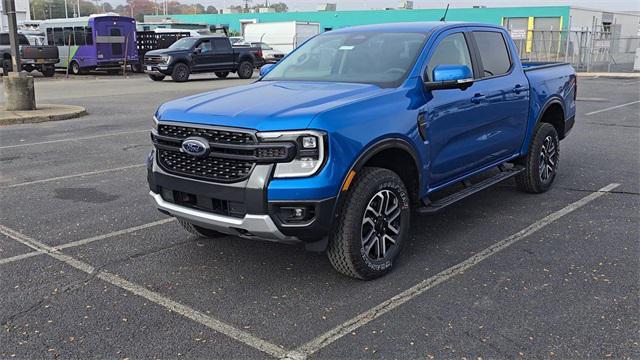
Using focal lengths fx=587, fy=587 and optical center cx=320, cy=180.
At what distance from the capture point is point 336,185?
3.83m

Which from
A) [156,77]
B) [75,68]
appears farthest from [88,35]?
[156,77]

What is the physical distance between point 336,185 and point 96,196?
384 cm

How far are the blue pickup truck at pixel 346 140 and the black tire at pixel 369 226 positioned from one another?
10 millimetres

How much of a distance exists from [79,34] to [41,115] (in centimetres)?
1657

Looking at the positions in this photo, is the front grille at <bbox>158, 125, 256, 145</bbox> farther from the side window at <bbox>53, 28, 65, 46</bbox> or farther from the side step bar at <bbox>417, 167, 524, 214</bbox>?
the side window at <bbox>53, 28, 65, 46</bbox>

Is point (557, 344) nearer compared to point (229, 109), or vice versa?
point (557, 344)

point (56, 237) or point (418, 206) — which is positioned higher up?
point (418, 206)

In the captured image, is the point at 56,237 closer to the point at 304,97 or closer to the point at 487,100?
the point at 304,97

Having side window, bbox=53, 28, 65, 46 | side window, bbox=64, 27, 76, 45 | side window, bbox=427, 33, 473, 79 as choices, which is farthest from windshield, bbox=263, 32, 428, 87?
side window, bbox=53, 28, 65, 46

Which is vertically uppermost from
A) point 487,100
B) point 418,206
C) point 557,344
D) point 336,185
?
point 487,100

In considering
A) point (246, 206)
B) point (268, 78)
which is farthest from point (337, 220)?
point (268, 78)

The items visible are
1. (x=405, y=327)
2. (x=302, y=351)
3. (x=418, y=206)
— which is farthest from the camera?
(x=418, y=206)

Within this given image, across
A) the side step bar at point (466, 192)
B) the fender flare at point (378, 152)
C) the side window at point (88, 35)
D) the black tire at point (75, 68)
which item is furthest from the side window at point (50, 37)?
the fender flare at point (378, 152)

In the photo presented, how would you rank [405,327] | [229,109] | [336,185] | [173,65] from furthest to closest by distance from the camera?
1. [173,65]
2. [229,109]
3. [336,185]
4. [405,327]
